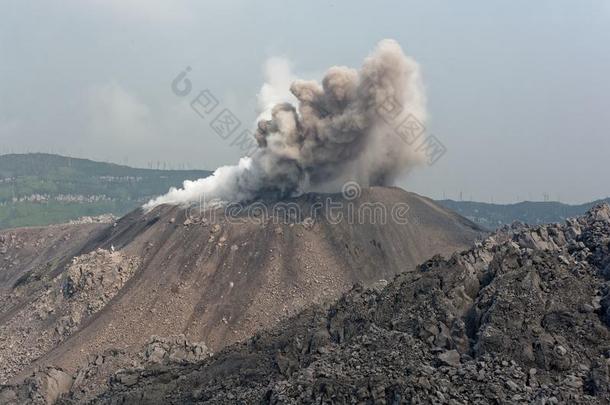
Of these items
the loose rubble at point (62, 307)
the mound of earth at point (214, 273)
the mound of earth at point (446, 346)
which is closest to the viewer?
the mound of earth at point (446, 346)

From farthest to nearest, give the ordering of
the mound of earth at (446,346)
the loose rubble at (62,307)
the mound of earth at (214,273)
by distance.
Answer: the loose rubble at (62,307) < the mound of earth at (214,273) < the mound of earth at (446,346)

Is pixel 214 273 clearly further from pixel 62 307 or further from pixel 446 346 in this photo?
pixel 446 346

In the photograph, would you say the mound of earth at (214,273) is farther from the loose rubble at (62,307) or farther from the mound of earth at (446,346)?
the mound of earth at (446,346)

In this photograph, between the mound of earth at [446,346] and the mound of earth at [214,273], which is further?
the mound of earth at [214,273]

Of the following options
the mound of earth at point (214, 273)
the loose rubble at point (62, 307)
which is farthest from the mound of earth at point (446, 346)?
the loose rubble at point (62, 307)

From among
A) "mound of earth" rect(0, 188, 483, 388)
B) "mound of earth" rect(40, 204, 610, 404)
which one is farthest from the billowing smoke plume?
"mound of earth" rect(40, 204, 610, 404)

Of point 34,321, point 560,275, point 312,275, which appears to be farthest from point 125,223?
point 560,275

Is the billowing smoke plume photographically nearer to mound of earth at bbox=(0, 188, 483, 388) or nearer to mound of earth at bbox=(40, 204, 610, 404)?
mound of earth at bbox=(0, 188, 483, 388)
